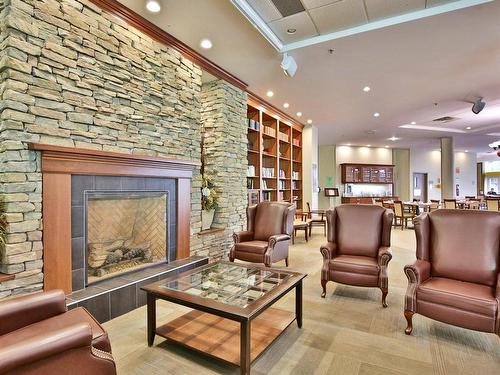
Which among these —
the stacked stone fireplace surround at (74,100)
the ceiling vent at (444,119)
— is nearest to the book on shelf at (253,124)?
the stacked stone fireplace surround at (74,100)

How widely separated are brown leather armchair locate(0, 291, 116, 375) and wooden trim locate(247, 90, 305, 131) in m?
5.25

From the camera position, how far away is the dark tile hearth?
8.82 ft

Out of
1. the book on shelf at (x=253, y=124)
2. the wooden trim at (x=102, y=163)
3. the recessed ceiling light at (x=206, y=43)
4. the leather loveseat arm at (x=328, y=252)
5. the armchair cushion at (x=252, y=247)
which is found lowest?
the armchair cushion at (x=252, y=247)

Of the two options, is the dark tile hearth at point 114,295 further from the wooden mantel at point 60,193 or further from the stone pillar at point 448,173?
the stone pillar at point 448,173

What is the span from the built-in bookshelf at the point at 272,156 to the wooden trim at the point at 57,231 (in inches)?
156

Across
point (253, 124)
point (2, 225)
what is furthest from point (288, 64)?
point (2, 225)

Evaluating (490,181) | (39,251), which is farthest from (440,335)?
(490,181)

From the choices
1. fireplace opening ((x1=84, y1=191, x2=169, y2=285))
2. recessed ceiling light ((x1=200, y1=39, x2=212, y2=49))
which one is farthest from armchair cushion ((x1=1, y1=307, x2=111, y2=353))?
recessed ceiling light ((x1=200, y1=39, x2=212, y2=49))

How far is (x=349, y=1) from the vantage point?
3.18 m

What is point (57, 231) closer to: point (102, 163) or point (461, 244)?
point (102, 163)

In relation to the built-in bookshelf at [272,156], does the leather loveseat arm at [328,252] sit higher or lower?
lower

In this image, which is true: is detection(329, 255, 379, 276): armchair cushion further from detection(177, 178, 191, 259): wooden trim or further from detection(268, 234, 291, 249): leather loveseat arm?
detection(177, 178, 191, 259): wooden trim

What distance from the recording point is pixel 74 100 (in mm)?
2850

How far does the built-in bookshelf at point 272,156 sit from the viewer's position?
21.9 ft
